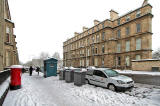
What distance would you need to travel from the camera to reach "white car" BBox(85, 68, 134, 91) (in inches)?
278

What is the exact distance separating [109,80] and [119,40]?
2433 centimetres

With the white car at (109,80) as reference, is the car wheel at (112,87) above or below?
below

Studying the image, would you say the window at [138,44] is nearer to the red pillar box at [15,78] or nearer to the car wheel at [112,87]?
the car wheel at [112,87]

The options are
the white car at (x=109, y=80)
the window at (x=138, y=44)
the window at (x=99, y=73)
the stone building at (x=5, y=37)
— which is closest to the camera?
the white car at (x=109, y=80)

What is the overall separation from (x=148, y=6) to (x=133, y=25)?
16.2 ft

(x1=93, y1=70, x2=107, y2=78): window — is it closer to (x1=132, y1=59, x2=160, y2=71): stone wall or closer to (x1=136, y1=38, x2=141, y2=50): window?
(x1=132, y1=59, x2=160, y2=71): stone wall

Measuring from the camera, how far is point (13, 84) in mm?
7484

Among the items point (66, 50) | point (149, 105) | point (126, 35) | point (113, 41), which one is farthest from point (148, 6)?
point (66, 50)

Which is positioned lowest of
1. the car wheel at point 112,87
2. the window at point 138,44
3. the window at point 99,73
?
the car wheel at point 112,87

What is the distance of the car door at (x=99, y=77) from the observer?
26.7 feet

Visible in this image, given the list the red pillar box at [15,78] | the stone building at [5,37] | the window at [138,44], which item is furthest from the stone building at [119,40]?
the red pillar box at [15,78]

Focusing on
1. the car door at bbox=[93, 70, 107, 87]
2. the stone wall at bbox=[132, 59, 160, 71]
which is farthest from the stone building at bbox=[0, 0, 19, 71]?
the stone wall at bbox=[132, 59, 160, 71]

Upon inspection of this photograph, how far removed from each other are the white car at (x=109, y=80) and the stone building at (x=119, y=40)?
1892cm

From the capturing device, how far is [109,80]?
7.68 meters
